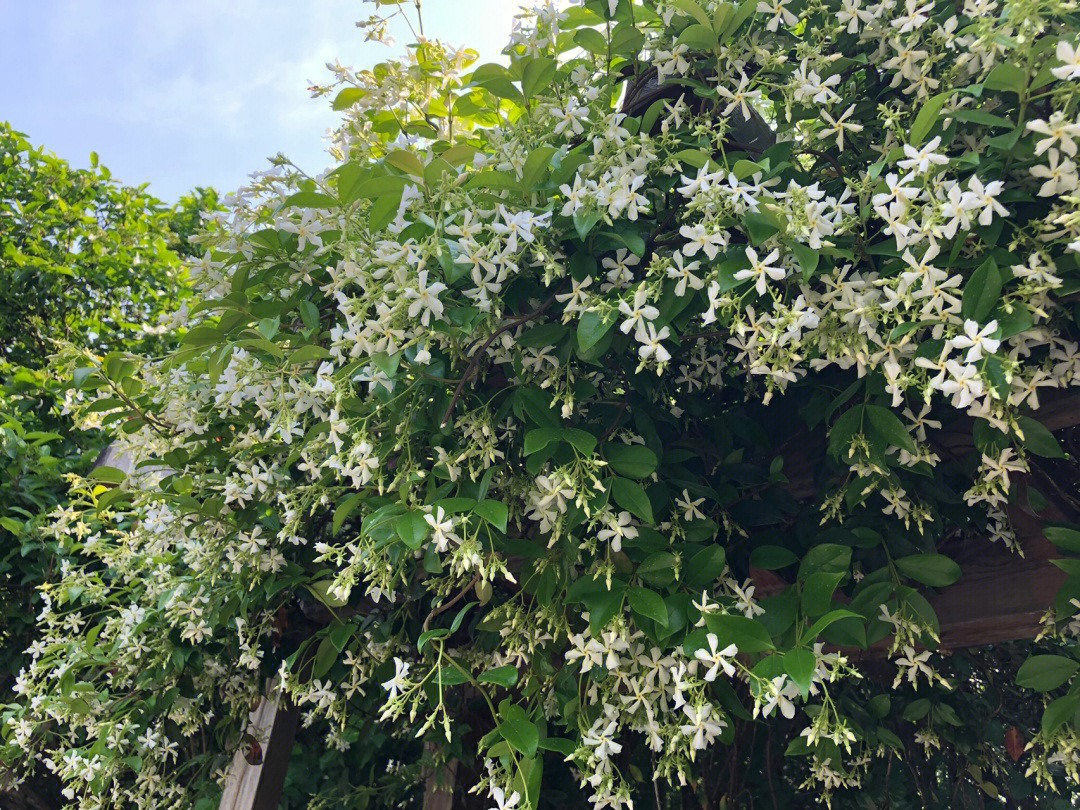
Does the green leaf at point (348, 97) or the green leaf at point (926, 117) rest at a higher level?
the green leaf at point (348, 97)

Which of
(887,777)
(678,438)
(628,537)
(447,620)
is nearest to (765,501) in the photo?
Answer: (678,438)

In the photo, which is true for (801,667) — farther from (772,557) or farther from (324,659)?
(324,659)

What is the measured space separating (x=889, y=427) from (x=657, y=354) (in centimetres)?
29

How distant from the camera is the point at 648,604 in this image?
911 millimetres

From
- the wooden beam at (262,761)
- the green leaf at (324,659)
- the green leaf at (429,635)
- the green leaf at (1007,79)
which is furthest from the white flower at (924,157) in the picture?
the wooden beam at (262,761)

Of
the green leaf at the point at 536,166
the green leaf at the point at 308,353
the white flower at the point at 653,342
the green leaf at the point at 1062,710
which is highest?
the green leaf at the point at 536,166

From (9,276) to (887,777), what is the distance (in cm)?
423

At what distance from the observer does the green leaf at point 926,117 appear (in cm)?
78

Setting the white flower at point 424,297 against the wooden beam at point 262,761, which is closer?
the white flower at point 424,297

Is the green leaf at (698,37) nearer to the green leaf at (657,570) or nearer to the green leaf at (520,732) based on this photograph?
the green leaf at (657,570)

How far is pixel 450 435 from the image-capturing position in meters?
1.09

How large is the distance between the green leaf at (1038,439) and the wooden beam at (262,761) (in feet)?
5.22

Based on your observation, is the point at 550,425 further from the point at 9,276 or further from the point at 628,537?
the point at 9,276

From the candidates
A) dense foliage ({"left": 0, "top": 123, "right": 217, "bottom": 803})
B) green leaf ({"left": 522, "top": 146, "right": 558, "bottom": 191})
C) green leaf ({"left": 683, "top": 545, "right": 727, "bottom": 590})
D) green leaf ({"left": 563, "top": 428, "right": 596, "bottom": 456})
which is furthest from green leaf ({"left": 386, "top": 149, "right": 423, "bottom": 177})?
dense foliage ({"left": 0, "top": 123, "right": 217, "bottom": 803})
